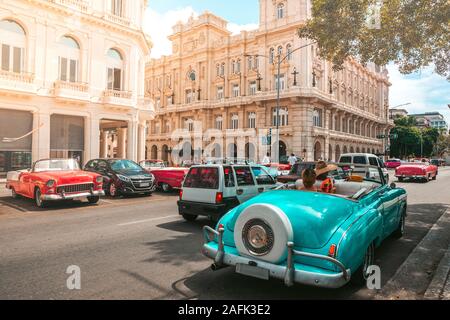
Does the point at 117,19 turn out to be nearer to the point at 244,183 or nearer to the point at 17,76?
the point at 17,76

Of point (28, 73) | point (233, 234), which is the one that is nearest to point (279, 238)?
point (233, 234)

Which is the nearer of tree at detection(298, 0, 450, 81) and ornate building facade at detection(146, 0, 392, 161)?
tree at detection(298, 0, 450, 81)

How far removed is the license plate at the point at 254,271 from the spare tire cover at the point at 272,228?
123 millimetres

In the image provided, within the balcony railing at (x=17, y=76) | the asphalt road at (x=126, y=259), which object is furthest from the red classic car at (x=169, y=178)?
the balcony railing at (x=17, y=76)

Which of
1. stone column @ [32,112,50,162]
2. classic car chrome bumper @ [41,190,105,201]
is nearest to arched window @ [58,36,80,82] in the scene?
stone column @ [32,112,50,162]

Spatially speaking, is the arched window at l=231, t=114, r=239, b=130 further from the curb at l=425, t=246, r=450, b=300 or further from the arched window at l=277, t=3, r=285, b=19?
the curb at l=425, t=246, r=450, b=300

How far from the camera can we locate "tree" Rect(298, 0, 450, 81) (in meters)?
10.4

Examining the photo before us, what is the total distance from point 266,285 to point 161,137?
50.0m

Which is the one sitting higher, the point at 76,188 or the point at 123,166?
the point at 123,166

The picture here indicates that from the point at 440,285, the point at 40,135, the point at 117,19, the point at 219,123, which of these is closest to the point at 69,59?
the point at 117,19

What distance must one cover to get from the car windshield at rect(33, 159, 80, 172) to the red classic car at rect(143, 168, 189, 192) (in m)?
4.14

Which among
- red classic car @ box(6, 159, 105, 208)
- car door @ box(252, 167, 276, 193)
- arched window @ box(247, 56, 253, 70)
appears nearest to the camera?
car door @ box(252, 167, 276, 193)

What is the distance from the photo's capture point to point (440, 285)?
4.27 metres

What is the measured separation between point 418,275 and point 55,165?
11435mm
